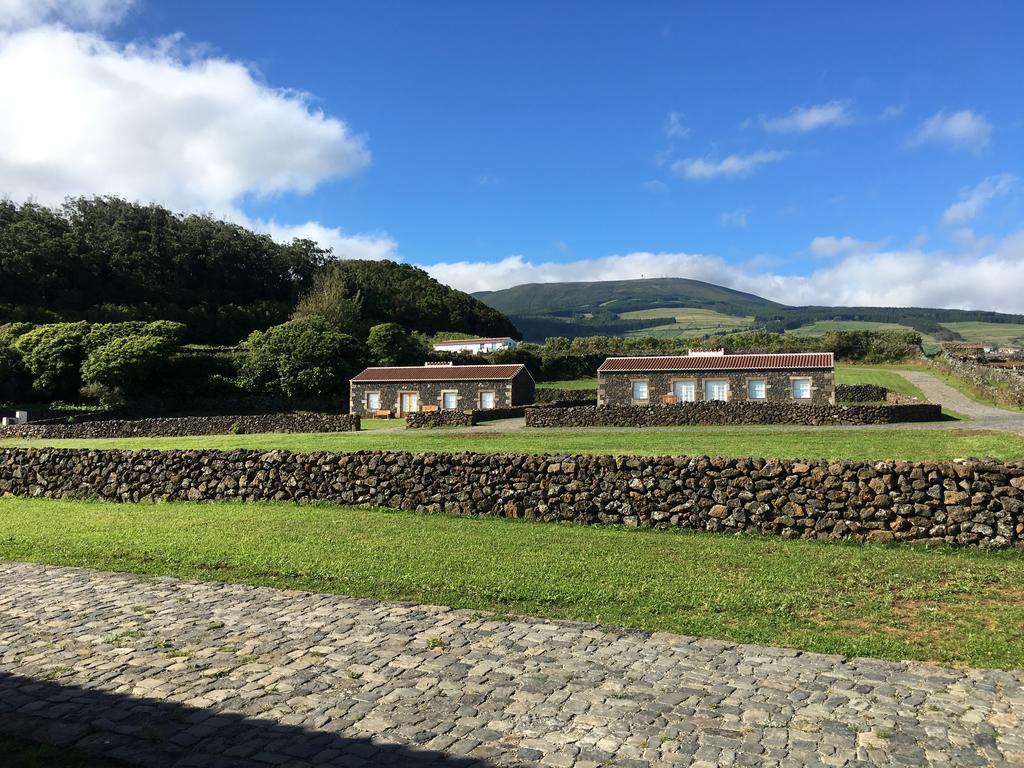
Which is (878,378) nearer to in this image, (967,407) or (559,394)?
(967,407)

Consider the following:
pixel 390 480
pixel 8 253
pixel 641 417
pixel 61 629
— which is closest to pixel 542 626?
pixel 61 629

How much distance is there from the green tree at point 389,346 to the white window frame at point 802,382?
39.5m

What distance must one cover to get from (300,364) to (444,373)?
1673 cm

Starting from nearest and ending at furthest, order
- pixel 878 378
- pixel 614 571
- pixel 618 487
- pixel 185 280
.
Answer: pixel 614 571, pixel 618 487, pixel 878 378, pixel 185 280

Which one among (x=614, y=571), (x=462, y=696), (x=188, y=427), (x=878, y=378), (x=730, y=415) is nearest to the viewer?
(x=462, y=696)

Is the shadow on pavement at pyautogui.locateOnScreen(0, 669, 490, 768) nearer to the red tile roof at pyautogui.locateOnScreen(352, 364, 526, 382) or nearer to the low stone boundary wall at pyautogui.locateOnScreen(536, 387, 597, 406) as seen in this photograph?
the red tile roof at pyautogui.locateOnScreen(352, 364, 526, 382)

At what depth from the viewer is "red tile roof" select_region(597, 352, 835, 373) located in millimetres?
45938

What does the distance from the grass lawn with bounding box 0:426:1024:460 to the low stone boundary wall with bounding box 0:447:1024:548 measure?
11.5 ft

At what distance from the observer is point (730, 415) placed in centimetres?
3588

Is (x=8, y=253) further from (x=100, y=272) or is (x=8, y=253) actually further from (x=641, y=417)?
(x=641, y=417)

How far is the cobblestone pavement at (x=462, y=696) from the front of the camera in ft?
17.4

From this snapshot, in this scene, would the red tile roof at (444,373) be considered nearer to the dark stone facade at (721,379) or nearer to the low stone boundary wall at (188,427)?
the dark stone facade at (721,379)

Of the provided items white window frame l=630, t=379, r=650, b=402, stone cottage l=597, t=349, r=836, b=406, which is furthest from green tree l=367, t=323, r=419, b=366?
white window frame l=630, t=379, r=650, b=402

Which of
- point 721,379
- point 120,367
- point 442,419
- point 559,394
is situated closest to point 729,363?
point 721,379
